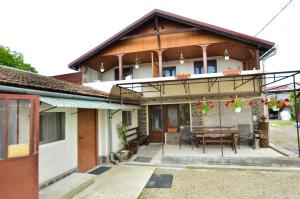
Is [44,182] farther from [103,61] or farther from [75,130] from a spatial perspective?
[103,61]

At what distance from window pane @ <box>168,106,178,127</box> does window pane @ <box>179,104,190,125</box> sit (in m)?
0.31

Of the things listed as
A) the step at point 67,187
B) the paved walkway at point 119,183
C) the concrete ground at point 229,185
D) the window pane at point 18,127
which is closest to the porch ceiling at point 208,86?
the paved walkway at point 119,183

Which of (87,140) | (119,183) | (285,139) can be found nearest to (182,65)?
(87,140)

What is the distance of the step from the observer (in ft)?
13.4

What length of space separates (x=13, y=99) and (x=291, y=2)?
428 inches

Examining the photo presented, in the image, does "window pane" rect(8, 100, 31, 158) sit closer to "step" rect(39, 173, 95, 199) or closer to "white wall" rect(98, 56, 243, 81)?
"step" rect(39, 173, 95, 199)

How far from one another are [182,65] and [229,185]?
7764 millimetres

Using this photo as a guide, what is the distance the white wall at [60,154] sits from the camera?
4.58m

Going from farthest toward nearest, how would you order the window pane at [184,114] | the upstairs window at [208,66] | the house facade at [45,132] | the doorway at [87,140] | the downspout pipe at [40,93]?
the upstairs window at [208,66], the window pane at [184,114], the doorway at [87,140], the downspout pipe at [40,93], the house facade at [45,132]

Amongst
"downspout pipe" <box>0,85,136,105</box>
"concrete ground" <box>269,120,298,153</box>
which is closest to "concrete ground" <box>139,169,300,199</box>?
"downspout pipe" <box>0,85,136,105</box>

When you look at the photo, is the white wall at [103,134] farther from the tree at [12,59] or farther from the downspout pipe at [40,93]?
the tree at [12,59]

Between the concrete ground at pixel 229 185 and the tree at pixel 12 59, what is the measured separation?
89.7 feet

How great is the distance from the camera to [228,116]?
9.70 meters

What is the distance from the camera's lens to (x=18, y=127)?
342 cm
